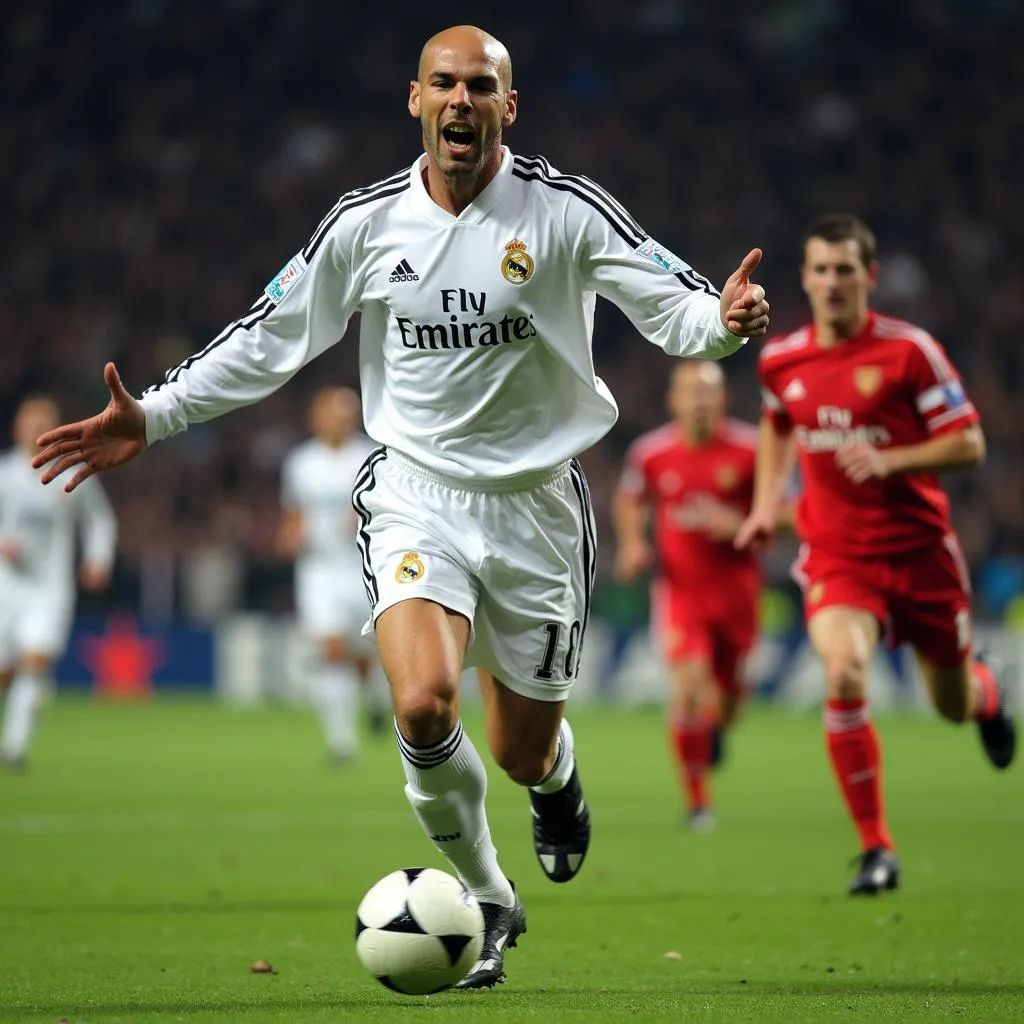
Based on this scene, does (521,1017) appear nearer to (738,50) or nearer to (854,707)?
(854,707)

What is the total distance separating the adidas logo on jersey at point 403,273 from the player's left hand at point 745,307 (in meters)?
0.96

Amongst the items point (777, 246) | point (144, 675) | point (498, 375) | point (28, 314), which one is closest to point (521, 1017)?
point (498, 375)

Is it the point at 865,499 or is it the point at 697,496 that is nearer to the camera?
the point at 865,499

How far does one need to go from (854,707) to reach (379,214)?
10.3ft

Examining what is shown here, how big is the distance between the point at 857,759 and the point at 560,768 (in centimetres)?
192

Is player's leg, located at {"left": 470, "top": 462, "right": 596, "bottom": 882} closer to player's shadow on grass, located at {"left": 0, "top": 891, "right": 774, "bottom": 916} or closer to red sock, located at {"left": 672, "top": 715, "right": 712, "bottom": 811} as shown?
player's shadow on grass, located at {"left": 0, "top": 891, "right": 774, "bottom": 916}

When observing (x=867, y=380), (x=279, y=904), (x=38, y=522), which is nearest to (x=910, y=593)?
(x=867, y=380)

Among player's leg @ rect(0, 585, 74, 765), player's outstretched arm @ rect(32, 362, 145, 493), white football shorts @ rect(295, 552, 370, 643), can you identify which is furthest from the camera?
white football shorts @ rect(295, 552, 370, 643)

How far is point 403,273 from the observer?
18.0 ft

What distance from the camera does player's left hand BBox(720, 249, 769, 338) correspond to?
4945 millimetres

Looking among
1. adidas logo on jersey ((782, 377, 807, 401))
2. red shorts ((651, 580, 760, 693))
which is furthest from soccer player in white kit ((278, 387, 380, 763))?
adidas logo on jersey ((782, 377, 807, 401))

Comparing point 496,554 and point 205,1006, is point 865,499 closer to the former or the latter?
point 496,554

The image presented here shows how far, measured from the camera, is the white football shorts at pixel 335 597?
15.3 m

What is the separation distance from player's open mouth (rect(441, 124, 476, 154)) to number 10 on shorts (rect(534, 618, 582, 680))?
140cm
